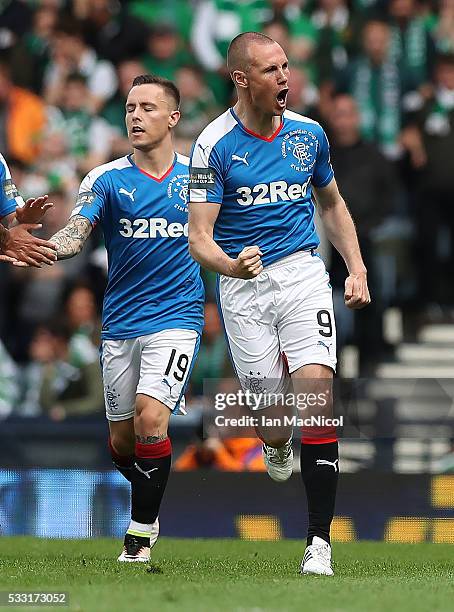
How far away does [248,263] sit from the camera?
262 inches

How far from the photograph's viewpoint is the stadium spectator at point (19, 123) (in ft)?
46.7

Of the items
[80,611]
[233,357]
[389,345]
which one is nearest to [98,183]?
[233,357]

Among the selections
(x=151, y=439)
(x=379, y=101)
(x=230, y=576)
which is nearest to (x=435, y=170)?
(x=379, y=101)

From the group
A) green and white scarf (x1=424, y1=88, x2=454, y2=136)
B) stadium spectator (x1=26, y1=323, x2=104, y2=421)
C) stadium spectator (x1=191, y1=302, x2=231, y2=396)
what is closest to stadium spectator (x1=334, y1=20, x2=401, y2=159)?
green and white scarf (x1=424, y1=88, x2=454, y2=136)

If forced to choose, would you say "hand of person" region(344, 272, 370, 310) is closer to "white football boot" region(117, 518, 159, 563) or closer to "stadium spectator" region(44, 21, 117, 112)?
"white football boot" region(117, 518, 159, 563)

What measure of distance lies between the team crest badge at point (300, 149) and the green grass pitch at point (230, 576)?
219 centimetres

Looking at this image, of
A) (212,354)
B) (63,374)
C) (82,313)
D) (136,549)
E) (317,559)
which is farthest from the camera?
(82,313)

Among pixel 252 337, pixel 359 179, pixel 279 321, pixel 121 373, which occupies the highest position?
pixel 359 179

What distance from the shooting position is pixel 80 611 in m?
5.43

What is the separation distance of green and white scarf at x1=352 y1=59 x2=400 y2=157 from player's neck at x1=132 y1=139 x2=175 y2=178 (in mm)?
5320

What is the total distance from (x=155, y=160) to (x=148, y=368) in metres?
1.30

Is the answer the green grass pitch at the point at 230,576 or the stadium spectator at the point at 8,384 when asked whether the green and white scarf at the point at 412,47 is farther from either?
the green grass pitch at the point at 230,576

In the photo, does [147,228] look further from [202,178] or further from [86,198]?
[202,178]

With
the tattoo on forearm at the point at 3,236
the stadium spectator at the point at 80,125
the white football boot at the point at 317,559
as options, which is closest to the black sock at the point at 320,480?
the white football boot at the point at 317,559
